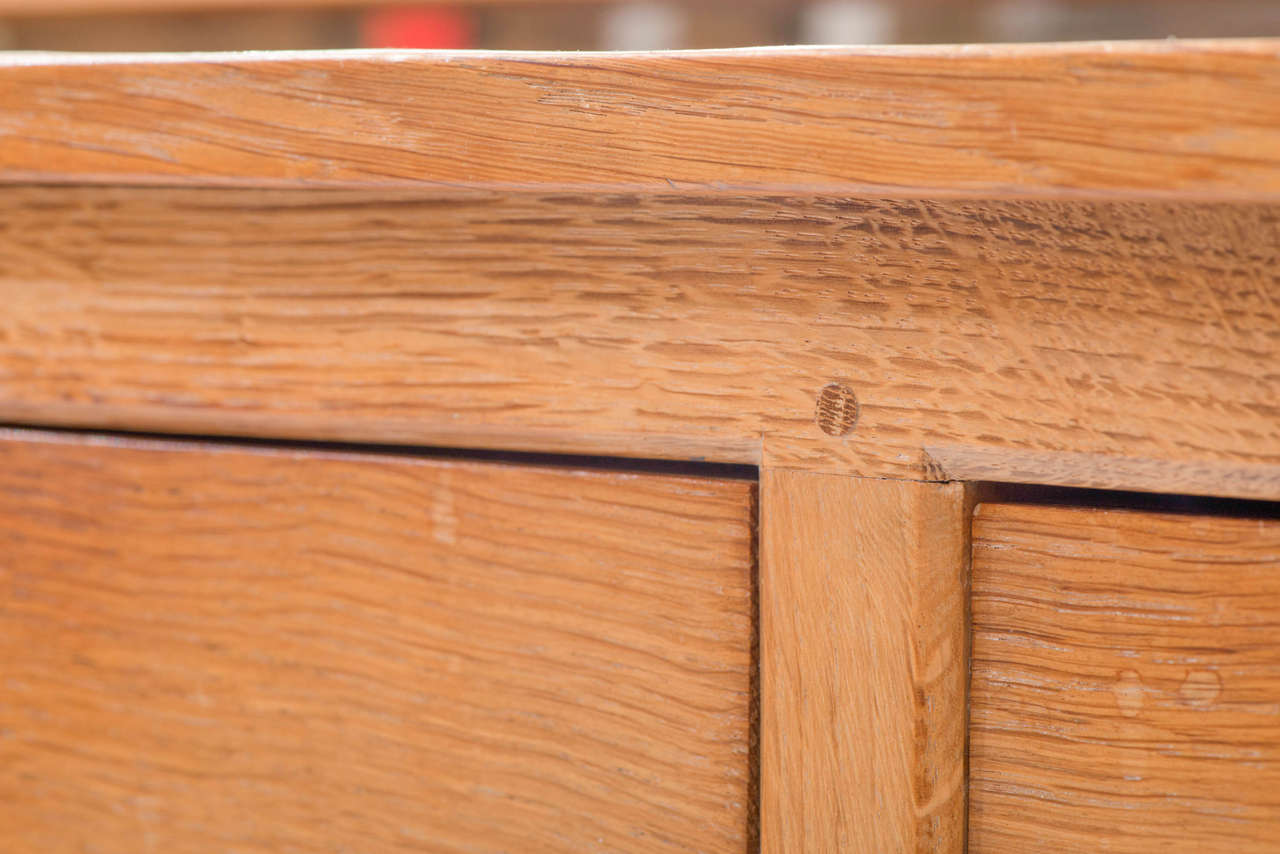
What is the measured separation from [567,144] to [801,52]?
0.16 feet

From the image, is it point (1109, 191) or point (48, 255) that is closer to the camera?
point (1109, 191)

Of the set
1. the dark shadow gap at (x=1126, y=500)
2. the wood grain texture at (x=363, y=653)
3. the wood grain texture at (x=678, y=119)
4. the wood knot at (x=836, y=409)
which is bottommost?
the wood grain texture at (x=363, y=653)

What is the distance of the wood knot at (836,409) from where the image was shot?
0.23 metres

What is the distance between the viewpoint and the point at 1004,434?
0.22m

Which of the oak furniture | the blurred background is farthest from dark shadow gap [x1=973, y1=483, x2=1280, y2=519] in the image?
the blurred background

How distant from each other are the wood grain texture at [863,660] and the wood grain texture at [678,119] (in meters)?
0.07

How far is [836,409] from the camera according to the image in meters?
0.23

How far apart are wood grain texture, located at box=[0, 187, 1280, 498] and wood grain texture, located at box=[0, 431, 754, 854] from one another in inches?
0.6

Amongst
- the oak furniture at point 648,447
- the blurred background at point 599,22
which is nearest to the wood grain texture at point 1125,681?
the oak furniture at point 648,447

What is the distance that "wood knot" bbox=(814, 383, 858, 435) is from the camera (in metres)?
0.23

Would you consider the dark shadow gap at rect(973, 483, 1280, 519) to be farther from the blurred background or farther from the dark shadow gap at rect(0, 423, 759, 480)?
the blurred background

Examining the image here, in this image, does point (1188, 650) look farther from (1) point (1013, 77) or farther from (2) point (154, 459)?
(2) point (154, 459)

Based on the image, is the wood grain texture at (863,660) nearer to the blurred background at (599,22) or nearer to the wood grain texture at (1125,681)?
the wood grain texture at (1125,681)

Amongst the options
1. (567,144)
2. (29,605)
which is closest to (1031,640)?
(567,144)
